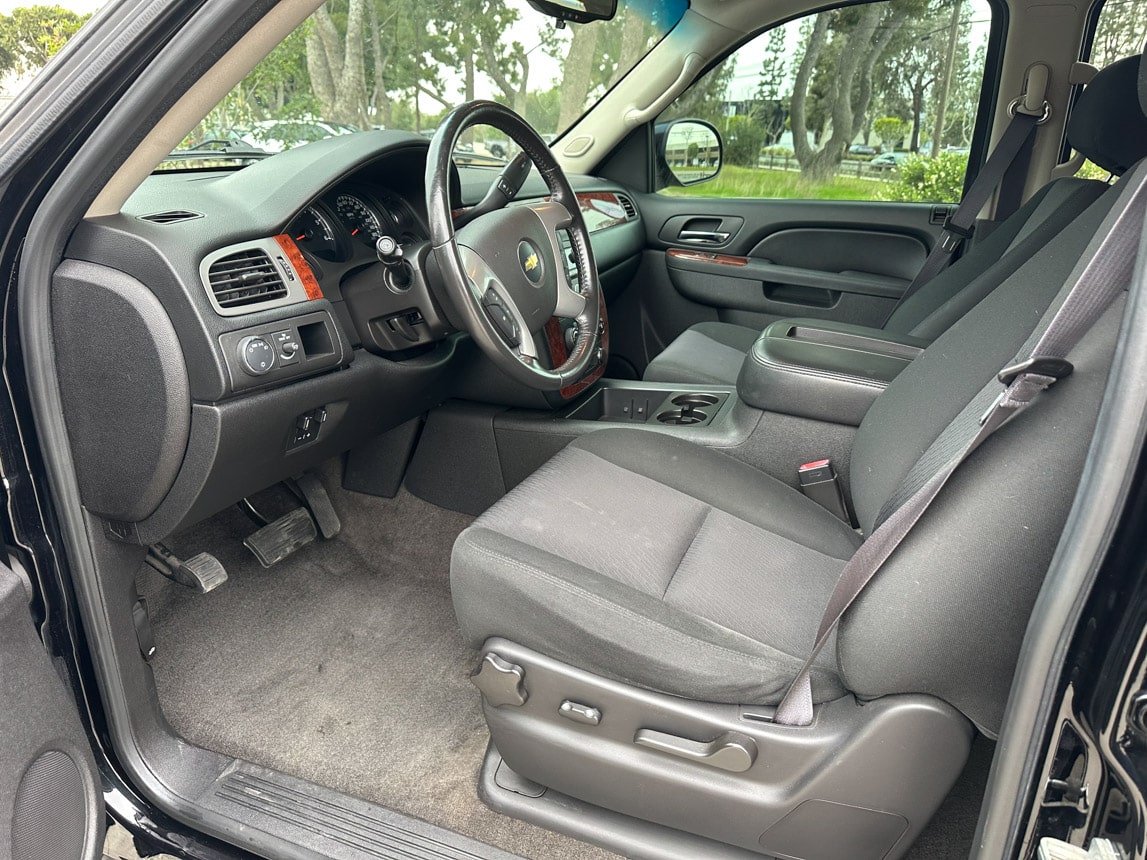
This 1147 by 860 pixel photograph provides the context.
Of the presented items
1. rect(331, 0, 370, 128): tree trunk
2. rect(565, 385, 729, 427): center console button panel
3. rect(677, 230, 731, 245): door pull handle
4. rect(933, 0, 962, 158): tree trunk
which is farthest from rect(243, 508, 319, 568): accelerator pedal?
rect(933, 0, 962, 158): tree trunk

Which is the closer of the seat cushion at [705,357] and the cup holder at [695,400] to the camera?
the cup holder at [695,400]

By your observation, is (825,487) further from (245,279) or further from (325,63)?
(325,63)

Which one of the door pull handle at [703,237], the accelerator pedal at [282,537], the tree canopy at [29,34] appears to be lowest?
the accelerator pedal at [282,537]

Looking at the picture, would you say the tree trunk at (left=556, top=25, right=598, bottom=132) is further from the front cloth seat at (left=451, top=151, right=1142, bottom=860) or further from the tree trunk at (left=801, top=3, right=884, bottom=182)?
the front cloth seat at (left=451, top=151, right=1142, bottom=860)

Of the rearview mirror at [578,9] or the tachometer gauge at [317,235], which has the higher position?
A: the rearview mirror at [578,9]

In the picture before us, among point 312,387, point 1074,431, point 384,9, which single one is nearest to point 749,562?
point 1074,431

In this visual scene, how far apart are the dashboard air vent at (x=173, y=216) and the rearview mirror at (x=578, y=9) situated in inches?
41.5

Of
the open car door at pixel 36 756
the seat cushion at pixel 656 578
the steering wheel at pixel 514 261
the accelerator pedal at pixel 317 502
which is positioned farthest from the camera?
the accelerator pedal at pixel 317 502

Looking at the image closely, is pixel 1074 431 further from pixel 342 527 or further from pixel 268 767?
pixel 342 527

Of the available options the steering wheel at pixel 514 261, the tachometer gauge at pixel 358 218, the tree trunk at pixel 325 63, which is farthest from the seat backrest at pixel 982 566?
the tree trunk at pixel 325 63

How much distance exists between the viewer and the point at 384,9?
290 centimetres

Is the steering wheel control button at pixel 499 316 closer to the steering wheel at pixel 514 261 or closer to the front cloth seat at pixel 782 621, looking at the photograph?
the steering wheel at pixel 514 261

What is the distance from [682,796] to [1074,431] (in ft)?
2.15

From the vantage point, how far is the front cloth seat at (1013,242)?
1.44 metres
